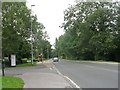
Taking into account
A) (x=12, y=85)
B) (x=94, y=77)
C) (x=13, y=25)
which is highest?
(x=13, y=25)

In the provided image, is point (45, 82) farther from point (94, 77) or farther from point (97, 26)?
point (97, 26)

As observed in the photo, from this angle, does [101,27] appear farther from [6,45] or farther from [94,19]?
[6,45]

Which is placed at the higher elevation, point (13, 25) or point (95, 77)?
point (13, 25)

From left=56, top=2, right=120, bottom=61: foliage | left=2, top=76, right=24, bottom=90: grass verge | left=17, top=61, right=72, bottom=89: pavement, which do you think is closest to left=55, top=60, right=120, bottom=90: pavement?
left=17, top=61, right=72, bottom=89: pavement

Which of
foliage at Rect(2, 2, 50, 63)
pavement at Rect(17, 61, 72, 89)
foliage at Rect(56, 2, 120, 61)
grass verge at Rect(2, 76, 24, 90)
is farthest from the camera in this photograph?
foliage at Rect(56, 2, 120, 61)

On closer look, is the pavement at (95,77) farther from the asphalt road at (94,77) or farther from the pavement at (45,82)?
the pavement at (45,82)

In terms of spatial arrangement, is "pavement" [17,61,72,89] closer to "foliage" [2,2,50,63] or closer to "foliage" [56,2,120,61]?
"foliage" [2,2,50,63]

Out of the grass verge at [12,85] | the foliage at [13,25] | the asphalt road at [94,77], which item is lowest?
the asphalt road at [94,77]

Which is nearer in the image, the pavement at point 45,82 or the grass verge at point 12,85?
the grass verge at point 12,85

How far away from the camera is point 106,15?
78500 mm

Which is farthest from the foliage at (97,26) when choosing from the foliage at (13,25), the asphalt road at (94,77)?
the asphalt road at (94,77)

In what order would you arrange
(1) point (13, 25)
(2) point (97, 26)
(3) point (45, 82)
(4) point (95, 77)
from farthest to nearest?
(2) point (97, 26), (1) point (13, 25), (4) point (95, 77), (3) point (45, 82)

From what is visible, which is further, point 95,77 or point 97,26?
point 97,26

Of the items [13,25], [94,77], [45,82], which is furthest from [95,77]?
[13,25]
